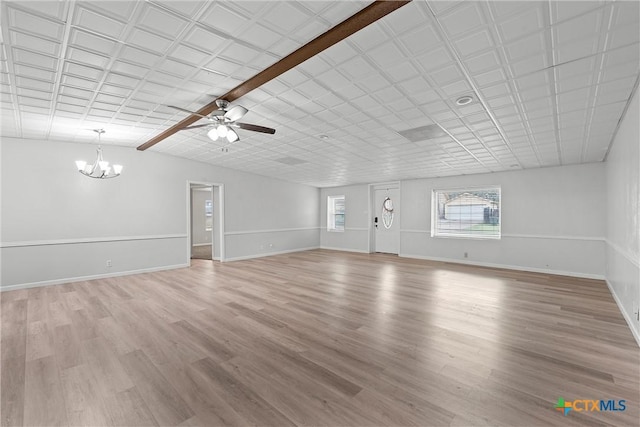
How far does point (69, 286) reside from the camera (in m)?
4.95

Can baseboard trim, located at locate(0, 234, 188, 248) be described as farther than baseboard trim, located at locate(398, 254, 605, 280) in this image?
No

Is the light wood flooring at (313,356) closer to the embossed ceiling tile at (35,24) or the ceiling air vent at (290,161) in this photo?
the embossed ceiling tile at (35,24)

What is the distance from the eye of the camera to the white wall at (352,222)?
9562mm

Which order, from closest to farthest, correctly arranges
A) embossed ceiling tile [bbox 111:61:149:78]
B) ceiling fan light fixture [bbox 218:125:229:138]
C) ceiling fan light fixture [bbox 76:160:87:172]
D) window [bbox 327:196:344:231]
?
1. embossed ceiling tile [bbox 111:61:149:78]
2. ceiling fan light fixture [bbox 218:125:229:138]
3. ceiling fan light fixture [bbox 76:160:87:172]
4. window [bbox 327:196:344:231]

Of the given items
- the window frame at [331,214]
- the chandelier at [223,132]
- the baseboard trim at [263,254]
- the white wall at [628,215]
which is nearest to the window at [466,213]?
the white wall at [628,215]

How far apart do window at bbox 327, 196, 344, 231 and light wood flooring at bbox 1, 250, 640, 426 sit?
5.94 m

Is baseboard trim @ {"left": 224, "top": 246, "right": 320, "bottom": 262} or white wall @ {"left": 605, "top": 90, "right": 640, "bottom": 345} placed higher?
white wall @ {"left": 605, "top": 90, "right": 640, "bottom": 345}

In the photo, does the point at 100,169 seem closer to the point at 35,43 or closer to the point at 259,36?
the point at 35,43

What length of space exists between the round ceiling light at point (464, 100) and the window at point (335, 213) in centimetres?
736

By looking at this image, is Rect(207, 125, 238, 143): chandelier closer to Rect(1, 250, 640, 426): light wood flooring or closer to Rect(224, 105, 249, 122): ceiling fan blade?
Rect(224, 105, 249, 122): ceiling fan blade

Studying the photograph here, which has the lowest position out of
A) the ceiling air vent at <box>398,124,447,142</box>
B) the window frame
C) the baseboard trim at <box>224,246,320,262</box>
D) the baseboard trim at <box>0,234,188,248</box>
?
the baseboard trim at <box>224,246,320,262</box>

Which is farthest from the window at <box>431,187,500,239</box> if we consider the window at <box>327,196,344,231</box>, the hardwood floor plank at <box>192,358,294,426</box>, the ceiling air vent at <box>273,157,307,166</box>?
the hardwood floor plank at <box>192,358,294,426</box>

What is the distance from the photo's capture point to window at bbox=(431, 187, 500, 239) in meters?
7.06

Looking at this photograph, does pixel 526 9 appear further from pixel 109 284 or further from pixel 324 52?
pixel 109 284
